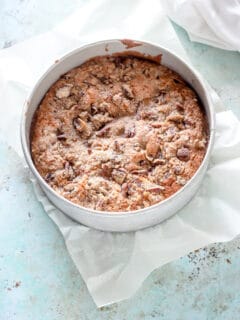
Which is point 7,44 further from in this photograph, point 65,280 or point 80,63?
point 65,280

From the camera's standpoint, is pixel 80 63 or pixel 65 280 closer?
pixel 65 280

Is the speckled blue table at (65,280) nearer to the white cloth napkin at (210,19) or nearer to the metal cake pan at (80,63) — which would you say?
the metal cake pan at (80,63)

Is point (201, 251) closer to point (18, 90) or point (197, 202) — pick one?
point (197, 202)

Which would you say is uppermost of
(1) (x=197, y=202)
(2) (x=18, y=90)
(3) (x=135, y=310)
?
(2) (x=18, y=90)

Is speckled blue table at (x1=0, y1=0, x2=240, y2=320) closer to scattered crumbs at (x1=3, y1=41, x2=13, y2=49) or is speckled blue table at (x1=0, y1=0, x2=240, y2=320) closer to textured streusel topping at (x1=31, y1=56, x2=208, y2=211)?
textured streusel topping at (x1=31, y1=56, x2=208, y2=211)

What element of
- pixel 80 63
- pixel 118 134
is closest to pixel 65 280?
pixel 118 134

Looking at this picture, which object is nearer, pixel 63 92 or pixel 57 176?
pixel 57 176

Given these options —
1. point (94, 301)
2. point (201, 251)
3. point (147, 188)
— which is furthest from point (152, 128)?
point (94, 301)
